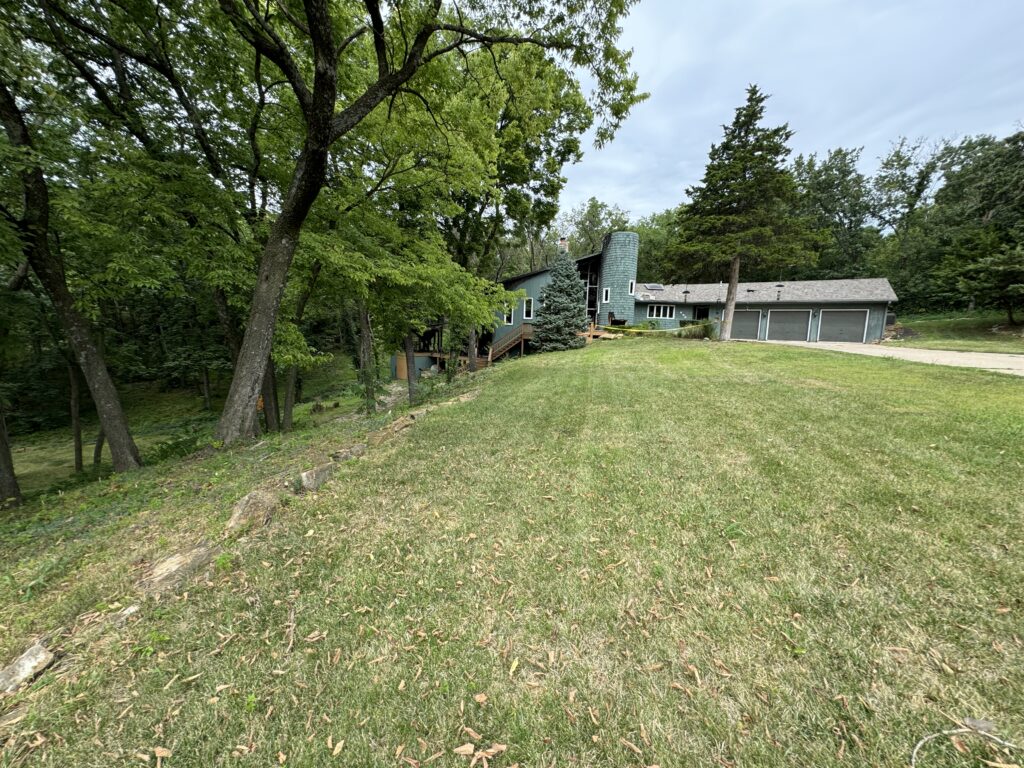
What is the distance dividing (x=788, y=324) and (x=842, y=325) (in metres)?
2.59

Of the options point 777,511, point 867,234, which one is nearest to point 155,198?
point 777,511

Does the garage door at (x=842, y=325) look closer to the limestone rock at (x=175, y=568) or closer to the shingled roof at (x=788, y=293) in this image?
the shingled roof at (x=788, y=293)

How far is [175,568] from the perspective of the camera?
289cm

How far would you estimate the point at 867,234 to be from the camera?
34.3m

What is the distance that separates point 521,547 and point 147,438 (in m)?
19.7

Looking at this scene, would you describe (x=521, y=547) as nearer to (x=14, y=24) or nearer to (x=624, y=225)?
(x=14, y=24)

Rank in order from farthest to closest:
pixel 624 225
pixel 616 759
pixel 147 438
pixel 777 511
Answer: pixel 624 225 < pixel 147 438 < pixel 777 511 < pixel 616 759

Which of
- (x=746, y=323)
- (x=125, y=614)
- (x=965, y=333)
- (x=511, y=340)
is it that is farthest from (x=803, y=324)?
(x=125, y=614)

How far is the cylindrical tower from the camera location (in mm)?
23172

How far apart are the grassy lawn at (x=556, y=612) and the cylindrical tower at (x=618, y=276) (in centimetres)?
1947

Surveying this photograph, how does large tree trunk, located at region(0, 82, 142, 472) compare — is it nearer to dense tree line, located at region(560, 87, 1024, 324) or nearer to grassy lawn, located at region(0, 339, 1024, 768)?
grassy lawn, located at region(0, 339, 1024, 768)

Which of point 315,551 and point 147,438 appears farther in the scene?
point 147,438

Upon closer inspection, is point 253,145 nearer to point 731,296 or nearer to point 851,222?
point 731,296

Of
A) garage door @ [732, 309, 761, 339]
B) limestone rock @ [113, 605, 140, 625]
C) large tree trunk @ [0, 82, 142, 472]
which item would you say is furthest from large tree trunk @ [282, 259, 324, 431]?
garage door @ [732, 309, 761, 339]
